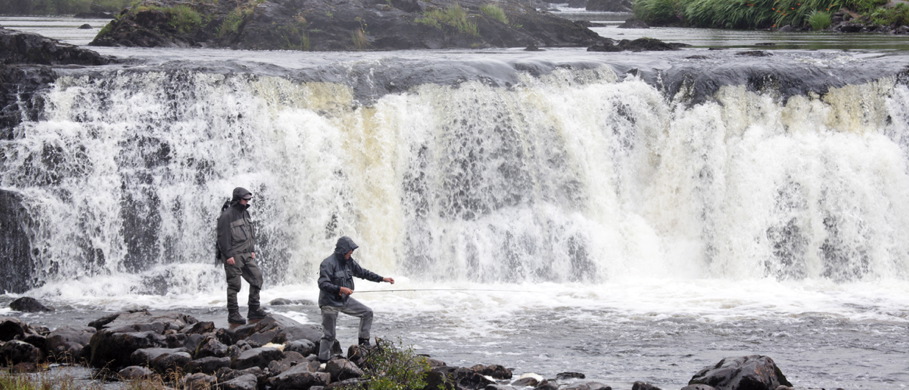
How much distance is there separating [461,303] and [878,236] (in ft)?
29.5

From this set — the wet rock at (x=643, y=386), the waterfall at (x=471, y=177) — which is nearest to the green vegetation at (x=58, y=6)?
the waterfall at (x=471, y=177)

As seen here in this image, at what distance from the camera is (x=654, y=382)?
12133 mm

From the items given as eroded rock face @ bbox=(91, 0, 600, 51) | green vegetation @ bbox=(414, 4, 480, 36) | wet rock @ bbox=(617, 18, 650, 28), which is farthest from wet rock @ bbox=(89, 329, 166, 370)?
wet rock @ bbox=(617, 18, 650, 28)

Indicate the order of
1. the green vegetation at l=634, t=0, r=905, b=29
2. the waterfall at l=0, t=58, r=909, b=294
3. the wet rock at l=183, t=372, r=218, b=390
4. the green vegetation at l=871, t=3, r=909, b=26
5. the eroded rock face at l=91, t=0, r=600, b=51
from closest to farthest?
the wet rock at l=183, t=372, r=218, b=390, the waterfall at l=0, t=58, r=909, b=294, the eroded rock face at l=91, t=0, r=600, b=51, the green vegetation at l=871, t=3, r=909, b=26, the green vegetation at l=634, t=0, r=905, b=29

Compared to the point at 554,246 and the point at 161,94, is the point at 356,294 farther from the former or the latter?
the point at 161,94

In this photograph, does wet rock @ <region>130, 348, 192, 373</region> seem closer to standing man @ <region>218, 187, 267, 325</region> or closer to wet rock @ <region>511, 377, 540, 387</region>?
standing man @ <region>218, 187, 267, 325</region>

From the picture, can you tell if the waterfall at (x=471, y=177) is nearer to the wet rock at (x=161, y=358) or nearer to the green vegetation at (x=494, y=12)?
the wet rock at (x=161, y=358)

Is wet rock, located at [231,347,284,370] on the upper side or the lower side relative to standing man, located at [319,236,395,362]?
Result: lower

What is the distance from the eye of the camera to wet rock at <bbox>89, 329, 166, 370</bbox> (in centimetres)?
1194

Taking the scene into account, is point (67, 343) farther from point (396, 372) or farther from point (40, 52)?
point (40, 52)

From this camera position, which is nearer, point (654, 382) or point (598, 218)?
point (654, 382)

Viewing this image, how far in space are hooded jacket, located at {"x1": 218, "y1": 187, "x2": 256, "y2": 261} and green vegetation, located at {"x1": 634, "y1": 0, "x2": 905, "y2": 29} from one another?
109 ft

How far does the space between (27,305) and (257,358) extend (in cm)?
538

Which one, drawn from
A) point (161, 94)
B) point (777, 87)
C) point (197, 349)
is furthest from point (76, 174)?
point (777, 87)
